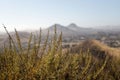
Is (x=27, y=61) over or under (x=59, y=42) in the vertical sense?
under

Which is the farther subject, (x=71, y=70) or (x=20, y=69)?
(x=71, y=70)

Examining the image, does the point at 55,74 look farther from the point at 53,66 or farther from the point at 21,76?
the point at 21,76

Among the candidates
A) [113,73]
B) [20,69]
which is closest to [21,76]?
[20,69]

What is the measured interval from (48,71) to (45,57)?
25cm

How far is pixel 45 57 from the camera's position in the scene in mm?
2562

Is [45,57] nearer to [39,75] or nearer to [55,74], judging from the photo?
[39,75]

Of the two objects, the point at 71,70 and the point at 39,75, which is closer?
the point at 39,75

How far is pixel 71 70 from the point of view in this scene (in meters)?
3.44

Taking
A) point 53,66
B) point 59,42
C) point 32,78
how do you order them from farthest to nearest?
point 53,66
point 59,42
point 32,78

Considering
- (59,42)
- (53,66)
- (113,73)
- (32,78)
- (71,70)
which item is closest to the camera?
(32,78)

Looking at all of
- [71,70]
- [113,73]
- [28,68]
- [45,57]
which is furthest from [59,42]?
[113,73]

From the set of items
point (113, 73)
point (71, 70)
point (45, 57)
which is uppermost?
point (45, 57)

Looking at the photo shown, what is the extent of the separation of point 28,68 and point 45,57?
19 centimetres

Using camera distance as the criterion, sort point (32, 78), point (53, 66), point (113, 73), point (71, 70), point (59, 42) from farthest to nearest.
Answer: point (113, 73), point (71, 70), point (53, 66), point (59, 42), point (32, 78)
